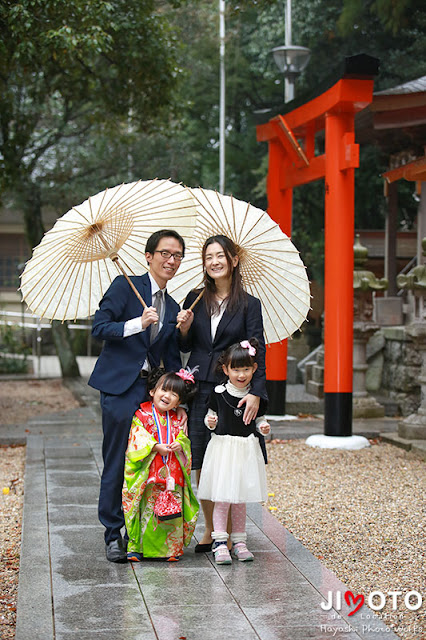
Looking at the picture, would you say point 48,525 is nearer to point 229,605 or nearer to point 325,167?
point 229,605

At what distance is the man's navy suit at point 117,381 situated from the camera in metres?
4.65

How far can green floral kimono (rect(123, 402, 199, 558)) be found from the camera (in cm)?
457

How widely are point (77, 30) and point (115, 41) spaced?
1360 millimetres

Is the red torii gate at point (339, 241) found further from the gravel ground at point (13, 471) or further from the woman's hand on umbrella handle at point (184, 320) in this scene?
the woman's hand on umbrella handle at point (184, 320)

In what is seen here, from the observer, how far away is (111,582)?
13.9 ft

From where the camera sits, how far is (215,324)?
15.7ft

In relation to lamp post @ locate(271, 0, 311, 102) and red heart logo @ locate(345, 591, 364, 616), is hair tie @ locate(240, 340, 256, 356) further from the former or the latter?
A: lamp post @ locate(271, 0, 311, 102)

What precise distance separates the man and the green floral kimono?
0.08 metres

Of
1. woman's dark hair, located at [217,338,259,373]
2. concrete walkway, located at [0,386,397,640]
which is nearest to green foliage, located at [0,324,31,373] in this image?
concrete walkway, located at [0,386,397,640]

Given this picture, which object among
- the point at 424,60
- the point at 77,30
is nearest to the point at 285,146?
the point at 77,30

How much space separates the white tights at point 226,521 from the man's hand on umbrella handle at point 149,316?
3.39ft

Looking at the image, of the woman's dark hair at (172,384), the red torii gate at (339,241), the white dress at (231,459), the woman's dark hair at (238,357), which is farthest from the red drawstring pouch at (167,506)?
the red torii gate at (339,241)

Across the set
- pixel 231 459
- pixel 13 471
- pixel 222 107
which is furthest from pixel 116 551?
pixel 222 107

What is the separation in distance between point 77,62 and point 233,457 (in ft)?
25.9
